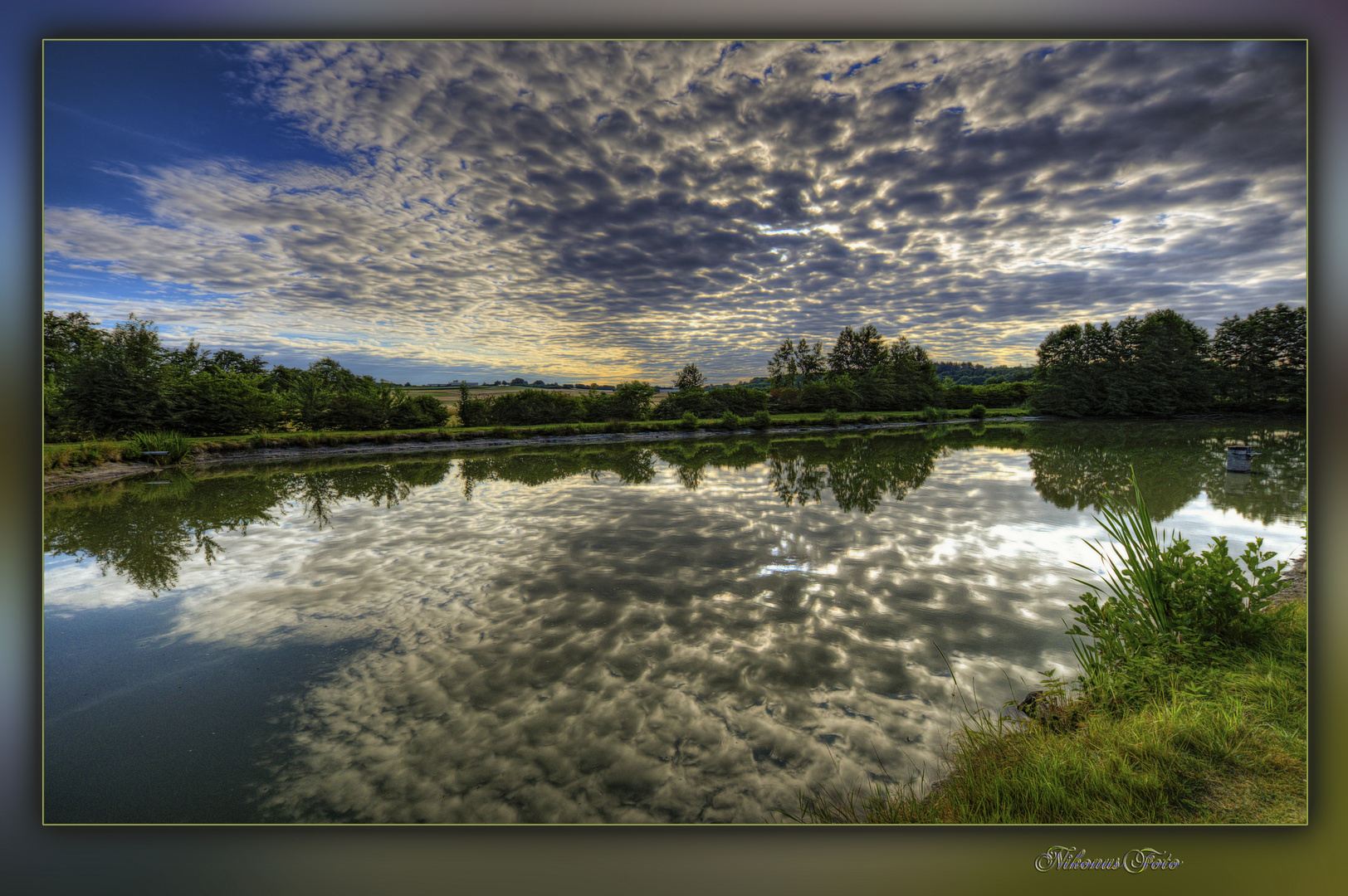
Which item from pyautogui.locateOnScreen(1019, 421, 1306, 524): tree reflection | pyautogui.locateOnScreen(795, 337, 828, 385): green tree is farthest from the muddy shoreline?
pyautogui.locateOnScreen(795, 337, 828, 385): green tree

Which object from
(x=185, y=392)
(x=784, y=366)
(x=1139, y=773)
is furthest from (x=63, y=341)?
(x=784, y=366)

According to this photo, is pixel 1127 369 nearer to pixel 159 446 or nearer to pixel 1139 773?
pixel 1139 773

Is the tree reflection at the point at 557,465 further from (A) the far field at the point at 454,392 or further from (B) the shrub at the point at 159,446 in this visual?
(B) the shrub at the point at 159,446

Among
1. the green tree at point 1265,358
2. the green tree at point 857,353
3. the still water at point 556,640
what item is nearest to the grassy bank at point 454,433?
the still water at point 556,640

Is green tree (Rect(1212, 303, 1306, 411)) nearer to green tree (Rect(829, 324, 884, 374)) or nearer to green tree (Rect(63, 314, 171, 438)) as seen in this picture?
green tree (Rect(829, 324, 884, 374))

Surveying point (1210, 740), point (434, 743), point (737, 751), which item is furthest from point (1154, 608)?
point (434, 743)

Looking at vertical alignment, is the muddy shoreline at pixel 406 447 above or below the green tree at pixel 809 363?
below

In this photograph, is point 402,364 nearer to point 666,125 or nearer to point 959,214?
point 666,125

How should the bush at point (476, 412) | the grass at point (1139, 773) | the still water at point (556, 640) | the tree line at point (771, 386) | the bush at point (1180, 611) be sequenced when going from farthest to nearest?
1. the bush at point (476, 412)
2. the tree line at point (771, 386)
3. the bush at point (1180, 611)
4. the still water at point (556, 640)
5. the grass at point (1139, 773)
